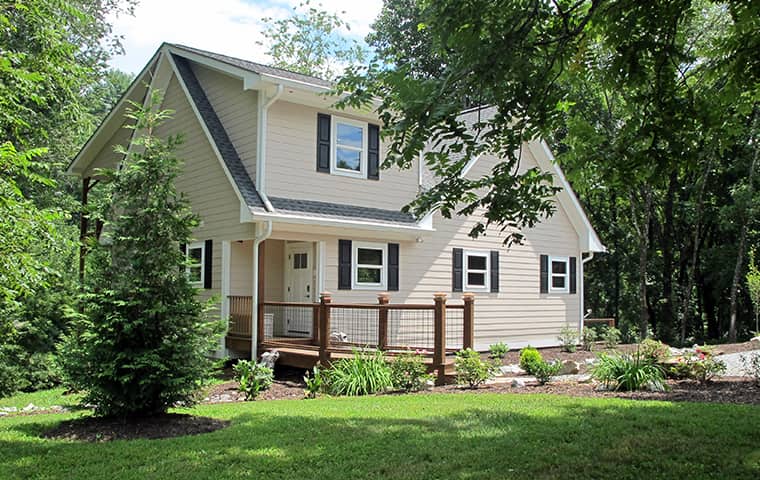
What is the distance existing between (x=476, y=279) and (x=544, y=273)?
2714mm

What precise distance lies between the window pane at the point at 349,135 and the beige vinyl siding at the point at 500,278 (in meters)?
2.12

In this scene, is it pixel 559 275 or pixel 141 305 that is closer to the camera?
pixel 141 305

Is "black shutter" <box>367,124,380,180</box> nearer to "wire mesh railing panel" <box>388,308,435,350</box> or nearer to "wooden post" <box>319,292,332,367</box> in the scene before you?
"wire mesh railing panel" <box>388,308,435,350</box>

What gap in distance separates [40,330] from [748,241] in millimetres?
24772

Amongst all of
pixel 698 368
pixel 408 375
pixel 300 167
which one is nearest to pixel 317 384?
pixel 408 375

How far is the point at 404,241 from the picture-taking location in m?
15.4

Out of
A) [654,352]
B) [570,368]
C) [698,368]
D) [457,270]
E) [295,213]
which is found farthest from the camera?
[457,270]

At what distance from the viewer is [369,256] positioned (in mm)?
14867

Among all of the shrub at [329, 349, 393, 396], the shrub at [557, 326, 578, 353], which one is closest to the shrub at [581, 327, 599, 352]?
the shrub at [557, 326, 578, 353]

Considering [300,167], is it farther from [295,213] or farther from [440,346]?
[440,346]

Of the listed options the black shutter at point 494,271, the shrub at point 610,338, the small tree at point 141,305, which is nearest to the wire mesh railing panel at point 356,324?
the black shutter at point 494,271

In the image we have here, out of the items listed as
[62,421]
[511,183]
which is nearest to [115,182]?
[62,421]

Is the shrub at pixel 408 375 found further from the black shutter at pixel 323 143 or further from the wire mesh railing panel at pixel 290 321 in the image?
the black shutter at pixel 323 143

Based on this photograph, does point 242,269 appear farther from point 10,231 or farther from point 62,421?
point 10,231
